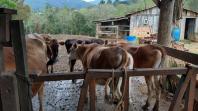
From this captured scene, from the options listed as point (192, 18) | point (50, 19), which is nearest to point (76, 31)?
point (50, 19)

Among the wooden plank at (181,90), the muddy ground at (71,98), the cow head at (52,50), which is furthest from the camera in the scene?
the cow head at (52,50)

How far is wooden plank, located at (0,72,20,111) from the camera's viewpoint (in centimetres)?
185

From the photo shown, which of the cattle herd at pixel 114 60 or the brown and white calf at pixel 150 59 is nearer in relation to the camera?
the cattle herd at pixel 114 60

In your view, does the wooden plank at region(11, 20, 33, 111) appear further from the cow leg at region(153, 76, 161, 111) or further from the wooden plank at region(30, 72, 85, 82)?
the cow leg at region(153, 76, 161, 111)

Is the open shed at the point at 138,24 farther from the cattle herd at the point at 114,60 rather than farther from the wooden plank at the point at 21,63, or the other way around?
the wooden plank at the point at 21,63

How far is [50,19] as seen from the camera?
1212 inches

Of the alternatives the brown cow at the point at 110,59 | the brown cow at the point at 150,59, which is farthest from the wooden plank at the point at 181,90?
the brown cow at the point at 150,59

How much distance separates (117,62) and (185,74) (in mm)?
1622

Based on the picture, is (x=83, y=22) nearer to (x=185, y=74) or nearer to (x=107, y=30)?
(x=107, y=30)

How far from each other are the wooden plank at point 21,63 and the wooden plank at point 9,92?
6cm

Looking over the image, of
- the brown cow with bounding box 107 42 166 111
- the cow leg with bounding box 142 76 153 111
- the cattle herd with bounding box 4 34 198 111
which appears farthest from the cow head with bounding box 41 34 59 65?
the cow leg with bounding box 142 76 153 111

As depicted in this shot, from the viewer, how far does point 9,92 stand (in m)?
1.86

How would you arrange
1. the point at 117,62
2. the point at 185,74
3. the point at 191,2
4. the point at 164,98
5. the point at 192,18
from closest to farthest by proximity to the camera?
1. the point at 185,74
2. the point at 117,62
3. the point at 164,98
4. the point at 192,18
5. the point at 191,2

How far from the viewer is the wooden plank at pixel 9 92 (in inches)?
72.7
